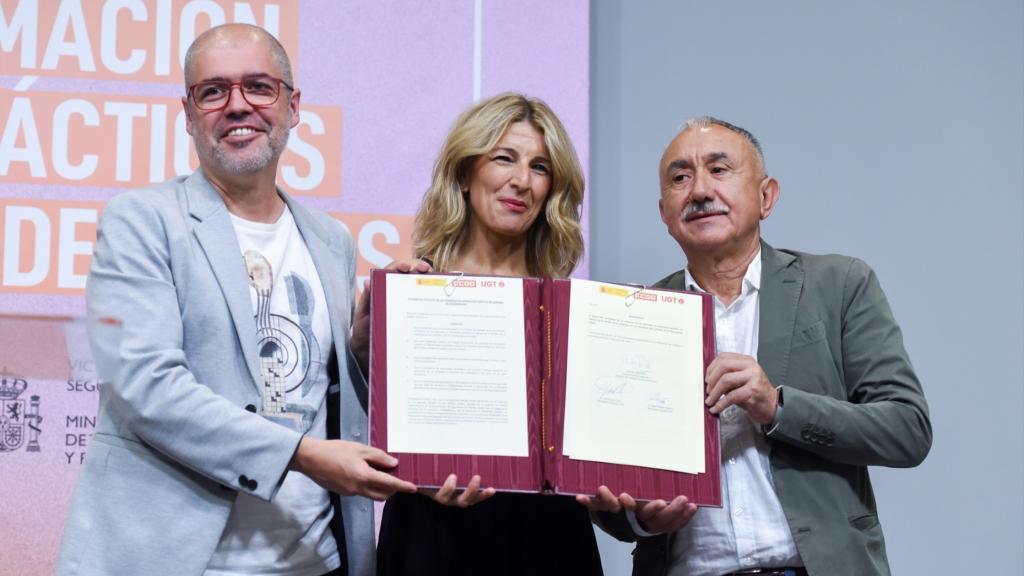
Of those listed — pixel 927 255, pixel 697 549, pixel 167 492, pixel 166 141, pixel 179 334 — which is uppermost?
pixel 166 141

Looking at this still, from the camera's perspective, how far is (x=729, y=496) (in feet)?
6.96

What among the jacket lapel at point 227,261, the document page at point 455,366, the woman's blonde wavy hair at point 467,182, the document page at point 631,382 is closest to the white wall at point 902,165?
the woman's blonde wavy hair at point 467,182

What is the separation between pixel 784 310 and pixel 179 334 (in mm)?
1163

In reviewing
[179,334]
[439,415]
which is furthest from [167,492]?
[439,415]

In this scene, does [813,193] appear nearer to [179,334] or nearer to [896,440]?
[896,440]

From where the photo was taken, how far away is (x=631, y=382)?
2.04m

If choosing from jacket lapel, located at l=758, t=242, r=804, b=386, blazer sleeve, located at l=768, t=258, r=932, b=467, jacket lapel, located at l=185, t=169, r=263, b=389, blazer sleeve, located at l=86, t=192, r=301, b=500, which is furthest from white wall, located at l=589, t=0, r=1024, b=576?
blazer sleeve, located at l=86, t=192, r=301, b=500

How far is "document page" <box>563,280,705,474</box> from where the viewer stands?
2.00 meters

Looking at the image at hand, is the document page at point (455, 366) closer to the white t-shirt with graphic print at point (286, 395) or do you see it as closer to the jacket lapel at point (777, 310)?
the white t-shirt with graphic print at point (286, 395)

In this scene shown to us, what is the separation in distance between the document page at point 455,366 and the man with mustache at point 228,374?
0.12m

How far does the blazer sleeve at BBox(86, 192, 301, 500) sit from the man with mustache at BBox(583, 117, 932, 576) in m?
0.60

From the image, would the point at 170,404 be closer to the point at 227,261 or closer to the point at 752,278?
the point at 227,261

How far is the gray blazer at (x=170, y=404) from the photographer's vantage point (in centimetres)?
181
